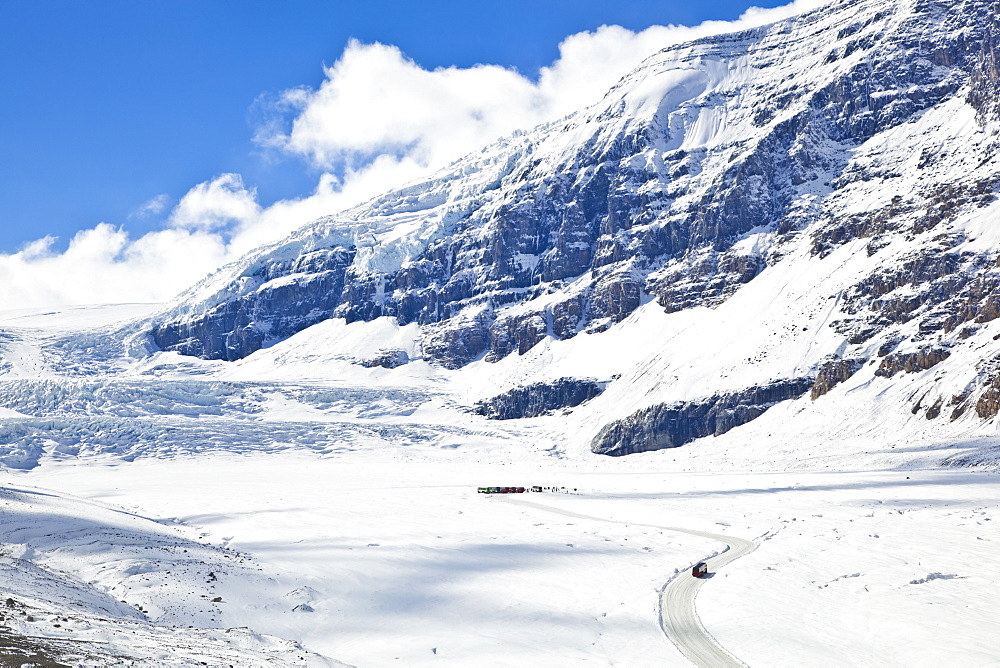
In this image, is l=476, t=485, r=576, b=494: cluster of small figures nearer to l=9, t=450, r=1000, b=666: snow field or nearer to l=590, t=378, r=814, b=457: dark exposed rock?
l=9, t=450, r=1000, b=666: snow field

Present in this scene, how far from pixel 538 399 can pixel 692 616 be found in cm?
14812

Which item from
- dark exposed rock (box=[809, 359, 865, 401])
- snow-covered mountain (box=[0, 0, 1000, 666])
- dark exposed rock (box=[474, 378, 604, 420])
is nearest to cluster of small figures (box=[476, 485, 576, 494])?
→ snow-covered mountain (box=[0, 0, 1000, 666])

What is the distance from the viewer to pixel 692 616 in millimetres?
34656

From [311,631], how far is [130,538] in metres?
16.2

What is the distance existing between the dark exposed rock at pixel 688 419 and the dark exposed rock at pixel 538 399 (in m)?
24.8

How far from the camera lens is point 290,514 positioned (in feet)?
206

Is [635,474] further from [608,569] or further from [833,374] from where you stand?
[608,569]

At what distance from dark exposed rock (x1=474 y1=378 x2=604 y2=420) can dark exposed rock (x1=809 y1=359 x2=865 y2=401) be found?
53169 mm

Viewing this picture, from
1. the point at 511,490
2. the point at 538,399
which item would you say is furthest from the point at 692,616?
the point at 538,399

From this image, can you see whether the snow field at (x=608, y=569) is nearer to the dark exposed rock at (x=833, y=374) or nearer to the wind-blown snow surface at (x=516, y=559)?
the wind-blown snow surface at (x=516, y=559)

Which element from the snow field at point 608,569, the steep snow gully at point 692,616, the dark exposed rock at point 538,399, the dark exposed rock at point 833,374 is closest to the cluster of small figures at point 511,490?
the snow field at point 608,569

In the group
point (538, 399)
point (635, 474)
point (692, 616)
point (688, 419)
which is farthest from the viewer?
point (538, 399)

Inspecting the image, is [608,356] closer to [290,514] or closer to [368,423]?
[368,423]

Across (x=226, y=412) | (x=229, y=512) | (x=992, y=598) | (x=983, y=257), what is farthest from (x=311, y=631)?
(x=226, y=412)
